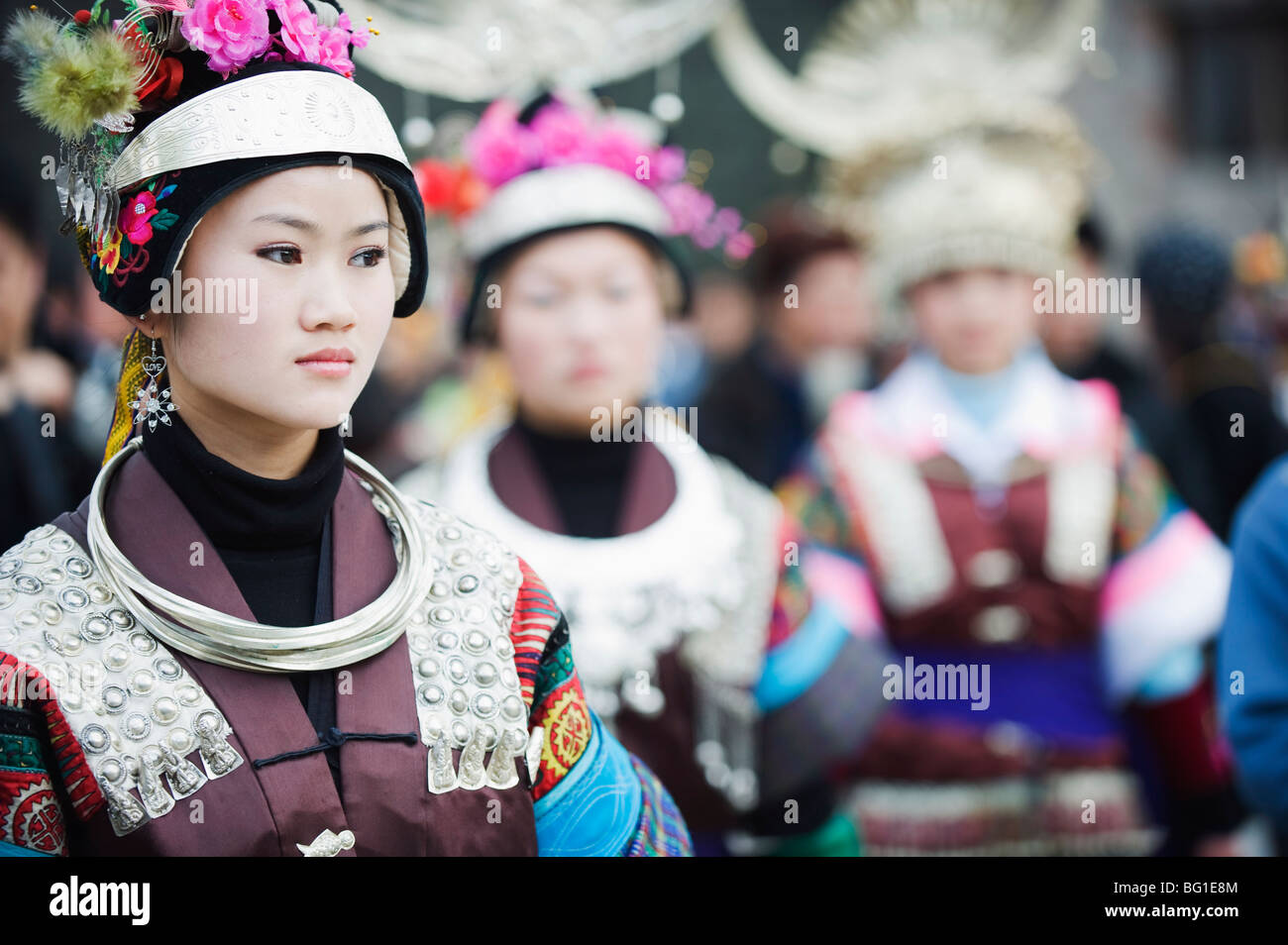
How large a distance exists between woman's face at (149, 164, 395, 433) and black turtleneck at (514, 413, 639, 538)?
1.35 m

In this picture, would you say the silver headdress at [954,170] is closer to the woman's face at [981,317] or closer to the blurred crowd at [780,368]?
the woman's face at [981,317]

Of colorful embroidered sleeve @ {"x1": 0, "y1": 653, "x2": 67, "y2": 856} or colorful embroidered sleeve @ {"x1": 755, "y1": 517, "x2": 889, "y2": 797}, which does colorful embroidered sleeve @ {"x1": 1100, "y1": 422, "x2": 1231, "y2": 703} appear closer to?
colorful embroidered sleeve @ {"x1": 755, "y1": 517, "x2": 889, "y2": 797}

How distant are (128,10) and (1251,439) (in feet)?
13.7

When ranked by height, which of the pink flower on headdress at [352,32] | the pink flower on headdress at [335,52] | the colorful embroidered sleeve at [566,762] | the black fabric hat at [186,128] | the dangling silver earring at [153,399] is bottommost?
the colorful embroidered sleeve at [566,762]

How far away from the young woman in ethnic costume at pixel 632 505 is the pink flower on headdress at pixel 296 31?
131 cm

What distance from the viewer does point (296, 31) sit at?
1646mm

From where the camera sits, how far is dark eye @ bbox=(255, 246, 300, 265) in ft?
5.27

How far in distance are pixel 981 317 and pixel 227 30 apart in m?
2.62

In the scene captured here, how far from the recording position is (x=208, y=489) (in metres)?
1.65

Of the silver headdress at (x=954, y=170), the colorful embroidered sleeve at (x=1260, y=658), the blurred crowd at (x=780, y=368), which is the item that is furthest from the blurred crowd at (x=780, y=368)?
the colorful embroidered sleeve at (x=1260, y=658)

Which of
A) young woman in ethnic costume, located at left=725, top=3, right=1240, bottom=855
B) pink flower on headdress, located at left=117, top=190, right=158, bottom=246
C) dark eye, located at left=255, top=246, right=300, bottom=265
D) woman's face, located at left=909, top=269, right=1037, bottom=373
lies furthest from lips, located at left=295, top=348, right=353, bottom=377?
woman's face, located at left=909, top=269, right=1037, bottom=373

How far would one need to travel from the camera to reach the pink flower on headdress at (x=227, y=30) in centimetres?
159
